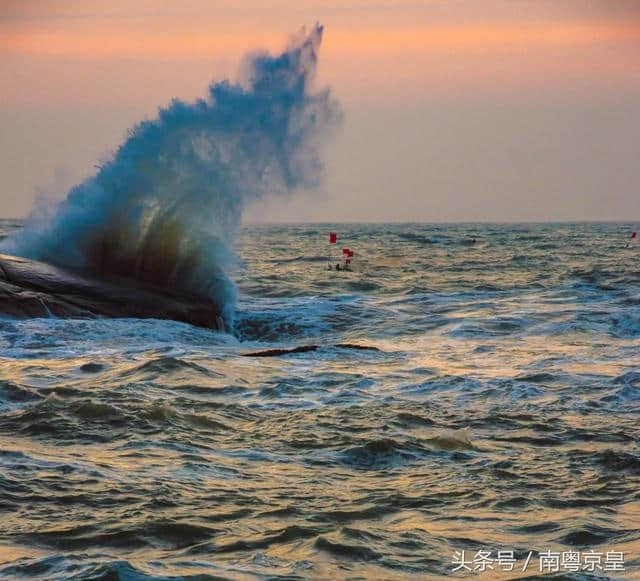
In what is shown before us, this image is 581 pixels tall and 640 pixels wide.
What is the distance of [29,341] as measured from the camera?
42.6 ft

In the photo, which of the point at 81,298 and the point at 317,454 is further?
the point at 81,298

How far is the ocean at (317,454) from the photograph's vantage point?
5.39 metres

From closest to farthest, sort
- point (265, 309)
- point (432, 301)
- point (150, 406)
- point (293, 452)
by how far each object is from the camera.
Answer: point (293, 452) < point (150, 406) < point (265, 309) < point (432, 301)

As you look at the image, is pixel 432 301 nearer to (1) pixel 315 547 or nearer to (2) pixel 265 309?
(2) pixel 265 309

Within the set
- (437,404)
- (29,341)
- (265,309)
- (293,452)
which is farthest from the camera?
(265,309)

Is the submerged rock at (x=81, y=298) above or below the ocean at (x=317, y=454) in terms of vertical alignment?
above

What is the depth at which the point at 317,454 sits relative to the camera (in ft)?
24.9

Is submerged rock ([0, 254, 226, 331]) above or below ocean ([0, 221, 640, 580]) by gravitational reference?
above

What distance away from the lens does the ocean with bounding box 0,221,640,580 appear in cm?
539

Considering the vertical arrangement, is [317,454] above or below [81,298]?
below

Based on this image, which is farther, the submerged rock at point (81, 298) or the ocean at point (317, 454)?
the submerged rock at point (81, 298)

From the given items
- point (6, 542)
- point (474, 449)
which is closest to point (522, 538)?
point (474, 449)

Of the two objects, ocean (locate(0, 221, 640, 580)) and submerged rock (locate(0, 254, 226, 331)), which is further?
submerged rock (locate(0, 254, 226, 331))

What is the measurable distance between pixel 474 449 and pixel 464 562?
255 cm
